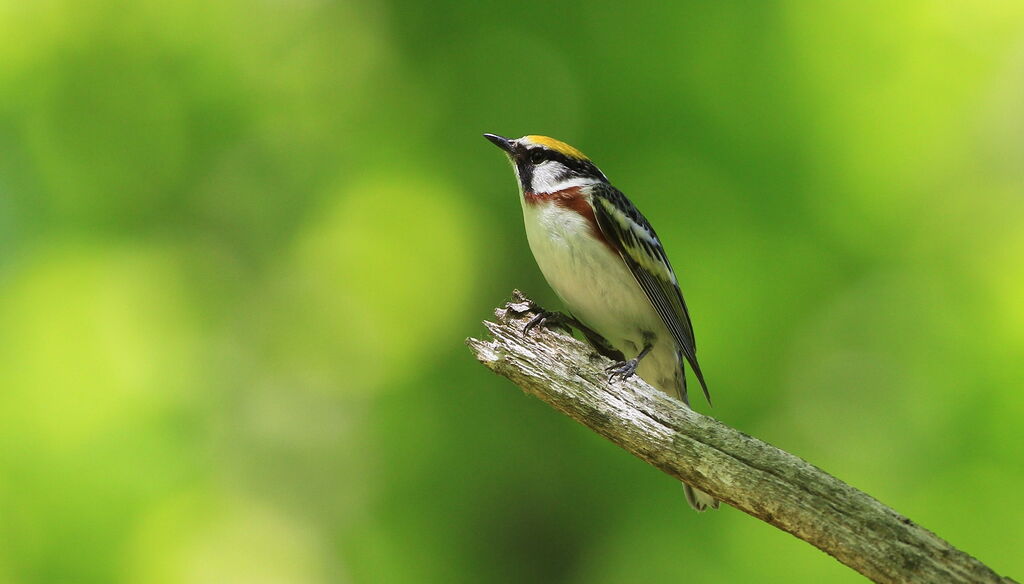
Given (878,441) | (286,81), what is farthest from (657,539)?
(286,81)

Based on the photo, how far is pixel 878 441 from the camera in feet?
22.4

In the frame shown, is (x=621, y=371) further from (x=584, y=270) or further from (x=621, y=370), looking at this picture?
(x=584, y=270)

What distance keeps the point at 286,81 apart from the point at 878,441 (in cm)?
598

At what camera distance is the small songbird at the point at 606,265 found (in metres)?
4.83

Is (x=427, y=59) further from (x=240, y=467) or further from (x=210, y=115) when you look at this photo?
(x=240, y=467)

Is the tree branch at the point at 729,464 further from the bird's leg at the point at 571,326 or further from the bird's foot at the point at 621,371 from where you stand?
the bird's leg at the point at 571,326

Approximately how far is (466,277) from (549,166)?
241 centimetres

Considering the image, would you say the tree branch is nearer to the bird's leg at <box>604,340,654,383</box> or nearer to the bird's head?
the bird's leg at <box>604,340,654,383</box>

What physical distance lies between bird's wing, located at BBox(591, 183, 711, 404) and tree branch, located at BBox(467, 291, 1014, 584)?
2.68 ft

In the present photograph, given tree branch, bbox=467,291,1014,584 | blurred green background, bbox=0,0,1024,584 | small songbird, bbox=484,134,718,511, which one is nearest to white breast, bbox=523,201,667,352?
small songbird, bbox=484,134,718,511

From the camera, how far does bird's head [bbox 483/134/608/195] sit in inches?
203

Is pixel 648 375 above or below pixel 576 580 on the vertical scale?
above

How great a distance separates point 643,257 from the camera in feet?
16.1

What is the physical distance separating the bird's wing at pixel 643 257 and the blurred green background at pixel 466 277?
→ 1950 mm
